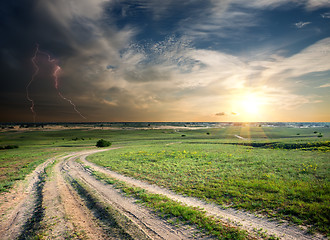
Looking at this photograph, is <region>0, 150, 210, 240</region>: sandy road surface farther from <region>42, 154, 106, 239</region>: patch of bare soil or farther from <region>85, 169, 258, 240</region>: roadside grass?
<region>85, 169, 258, 240</region>: roadside grass

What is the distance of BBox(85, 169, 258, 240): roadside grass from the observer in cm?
731

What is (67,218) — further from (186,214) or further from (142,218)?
(186,214)

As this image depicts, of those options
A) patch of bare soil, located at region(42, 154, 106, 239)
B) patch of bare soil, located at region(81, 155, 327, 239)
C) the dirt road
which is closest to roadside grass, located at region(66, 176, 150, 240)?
the dirt road

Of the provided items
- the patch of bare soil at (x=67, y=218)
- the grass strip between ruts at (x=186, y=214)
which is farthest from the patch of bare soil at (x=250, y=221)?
the patch of bare soil at (x=67, y=218)

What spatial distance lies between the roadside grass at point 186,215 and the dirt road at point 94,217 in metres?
0.50

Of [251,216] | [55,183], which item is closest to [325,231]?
[251,216]

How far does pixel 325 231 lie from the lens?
729 centimetres

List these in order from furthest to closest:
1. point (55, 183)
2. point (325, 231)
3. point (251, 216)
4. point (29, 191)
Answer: point (55, 183) < point (29, 191) < point (251, 216) < point (325, 231)

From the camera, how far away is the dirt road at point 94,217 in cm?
749

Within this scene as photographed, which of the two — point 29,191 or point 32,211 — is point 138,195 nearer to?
point 32,211

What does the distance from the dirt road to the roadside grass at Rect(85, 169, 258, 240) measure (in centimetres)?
50

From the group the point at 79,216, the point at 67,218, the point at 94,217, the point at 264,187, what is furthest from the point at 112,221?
the point at 264,187

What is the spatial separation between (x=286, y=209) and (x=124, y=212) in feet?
30.8

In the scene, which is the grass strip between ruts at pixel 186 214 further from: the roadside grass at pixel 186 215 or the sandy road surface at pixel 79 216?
the sandy road surface at pixel 79 216
